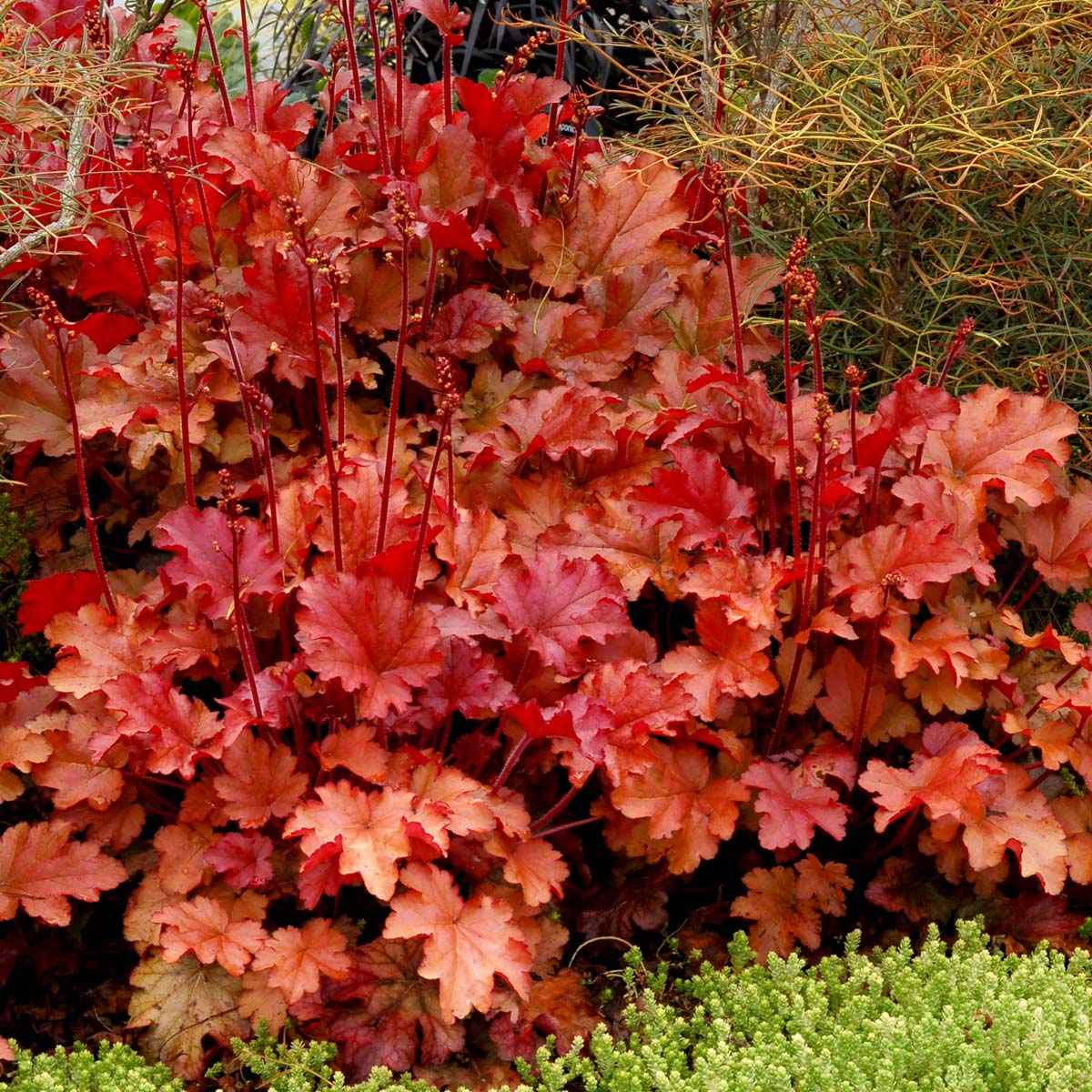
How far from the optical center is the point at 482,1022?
208cm

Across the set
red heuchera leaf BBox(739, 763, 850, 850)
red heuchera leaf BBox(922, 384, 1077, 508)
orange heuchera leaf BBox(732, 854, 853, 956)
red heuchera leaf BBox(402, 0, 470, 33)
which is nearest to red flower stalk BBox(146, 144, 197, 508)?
red heuchera leaf BBox(402, 0, 470, 33)

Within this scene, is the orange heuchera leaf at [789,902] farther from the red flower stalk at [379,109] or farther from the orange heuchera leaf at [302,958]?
the red flower stalk at [379,109]

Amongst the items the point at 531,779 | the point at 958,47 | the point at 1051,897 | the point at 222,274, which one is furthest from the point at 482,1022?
the point at 958,47

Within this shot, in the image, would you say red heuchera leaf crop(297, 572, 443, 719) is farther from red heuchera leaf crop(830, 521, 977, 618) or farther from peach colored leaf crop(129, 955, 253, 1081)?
red heuchera leaf crop(830, 521, 977, 618)

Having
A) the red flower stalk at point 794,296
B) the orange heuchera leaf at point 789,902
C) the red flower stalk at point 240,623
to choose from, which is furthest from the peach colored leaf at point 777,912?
the red flower stalk at point 240,623

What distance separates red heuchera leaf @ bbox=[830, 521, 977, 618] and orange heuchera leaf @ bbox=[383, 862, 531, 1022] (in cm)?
80

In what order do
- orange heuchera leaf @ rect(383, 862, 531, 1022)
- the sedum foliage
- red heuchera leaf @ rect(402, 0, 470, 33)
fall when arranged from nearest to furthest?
the sedum foliage < orange heuchera leaf @ rect(383, 862, 531, 1022) < red heuchera leaf @ rect(402, 0, 470, 33)

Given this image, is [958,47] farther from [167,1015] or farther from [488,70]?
[167,1015]

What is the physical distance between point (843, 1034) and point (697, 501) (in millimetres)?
923

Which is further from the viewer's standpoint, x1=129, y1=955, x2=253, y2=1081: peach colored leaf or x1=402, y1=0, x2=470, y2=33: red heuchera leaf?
x1=402, y1=0, x2=470, y2=33: red heuchera leaf

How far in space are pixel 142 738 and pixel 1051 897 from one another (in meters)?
1.65

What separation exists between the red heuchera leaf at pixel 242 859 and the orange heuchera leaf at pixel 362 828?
171mm

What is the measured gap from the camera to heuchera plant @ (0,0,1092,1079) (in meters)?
1.98

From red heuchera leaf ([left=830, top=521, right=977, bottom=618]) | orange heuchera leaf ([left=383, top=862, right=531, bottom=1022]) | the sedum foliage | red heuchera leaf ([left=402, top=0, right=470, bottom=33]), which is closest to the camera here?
the sedum foliage
